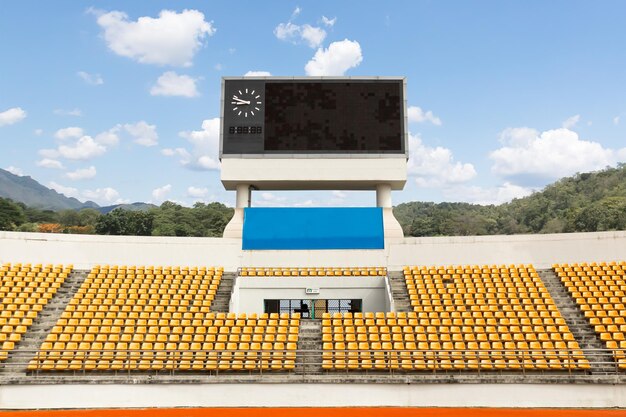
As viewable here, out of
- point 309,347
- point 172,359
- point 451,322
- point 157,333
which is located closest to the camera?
point 172,359

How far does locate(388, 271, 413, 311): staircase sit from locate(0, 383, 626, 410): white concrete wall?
6.14m

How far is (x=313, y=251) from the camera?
82.1ft

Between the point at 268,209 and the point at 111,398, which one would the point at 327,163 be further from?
the point at 111,398

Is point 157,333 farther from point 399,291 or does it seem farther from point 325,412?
point 399,291

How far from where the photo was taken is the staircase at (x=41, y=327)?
49.8ft

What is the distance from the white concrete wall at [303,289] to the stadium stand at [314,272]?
22 centimetres

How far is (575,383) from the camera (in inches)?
558

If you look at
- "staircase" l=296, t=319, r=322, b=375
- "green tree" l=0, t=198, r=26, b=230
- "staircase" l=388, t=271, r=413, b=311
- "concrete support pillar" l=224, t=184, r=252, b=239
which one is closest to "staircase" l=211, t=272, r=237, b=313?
"concrete support pillar" l=224, t=184, r=252, b=239

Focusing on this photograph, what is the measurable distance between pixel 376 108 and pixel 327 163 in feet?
12.5

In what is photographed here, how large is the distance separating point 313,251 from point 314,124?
6.60 metres

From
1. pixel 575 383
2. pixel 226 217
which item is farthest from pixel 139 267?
pixel 226 217

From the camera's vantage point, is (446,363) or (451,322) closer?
(446,363)

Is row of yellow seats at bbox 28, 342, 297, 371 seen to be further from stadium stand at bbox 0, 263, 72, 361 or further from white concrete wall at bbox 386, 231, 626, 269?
white concrete wall at bbox 386, 231, 626, 269

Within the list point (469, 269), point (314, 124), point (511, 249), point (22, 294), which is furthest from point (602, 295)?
point (22, 294)
